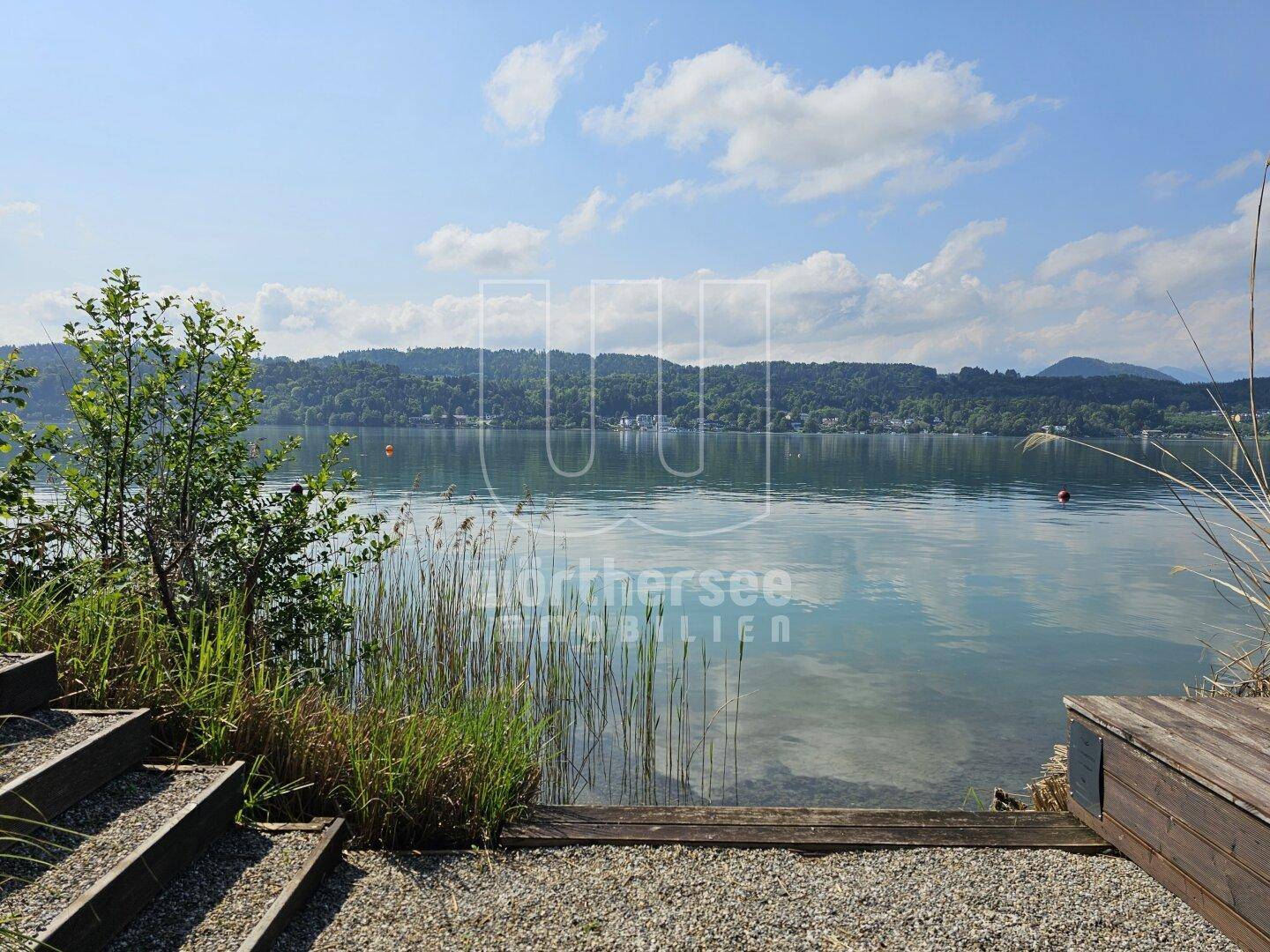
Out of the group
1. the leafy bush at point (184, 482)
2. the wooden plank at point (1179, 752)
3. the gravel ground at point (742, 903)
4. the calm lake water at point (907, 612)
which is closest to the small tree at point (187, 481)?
the leafy bush at point (184, 482)

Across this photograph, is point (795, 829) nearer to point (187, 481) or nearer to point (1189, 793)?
point (1189, 793)

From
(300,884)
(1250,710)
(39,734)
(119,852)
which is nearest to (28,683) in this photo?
(39,734)

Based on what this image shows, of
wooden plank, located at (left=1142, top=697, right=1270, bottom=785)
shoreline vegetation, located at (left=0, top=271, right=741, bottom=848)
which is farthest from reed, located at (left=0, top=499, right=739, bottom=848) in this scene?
wooden plank, located at (left=1142, top=697, right=1270, bottom=785)

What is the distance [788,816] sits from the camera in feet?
12.8

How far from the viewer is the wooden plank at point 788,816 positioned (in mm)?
3820

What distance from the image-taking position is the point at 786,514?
72.5 ft

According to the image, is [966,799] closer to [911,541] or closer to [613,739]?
[613,739]

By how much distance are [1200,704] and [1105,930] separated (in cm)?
142

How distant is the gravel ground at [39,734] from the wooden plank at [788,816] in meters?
1.95

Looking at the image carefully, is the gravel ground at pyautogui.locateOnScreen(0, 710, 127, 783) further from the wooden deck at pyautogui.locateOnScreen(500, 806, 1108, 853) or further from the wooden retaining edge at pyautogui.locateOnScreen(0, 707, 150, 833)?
the wooden deck at pyautogui.locateOnScreen(500, 806, 1108, 853)

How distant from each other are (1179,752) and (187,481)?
5.58 m

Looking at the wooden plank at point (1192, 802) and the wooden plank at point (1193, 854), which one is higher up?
the wooden plank at point (1192, 802)

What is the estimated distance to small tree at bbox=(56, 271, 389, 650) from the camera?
16.7ft

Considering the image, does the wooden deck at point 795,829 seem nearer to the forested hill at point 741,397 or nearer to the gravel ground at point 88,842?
the gravel ground at point 88,842
